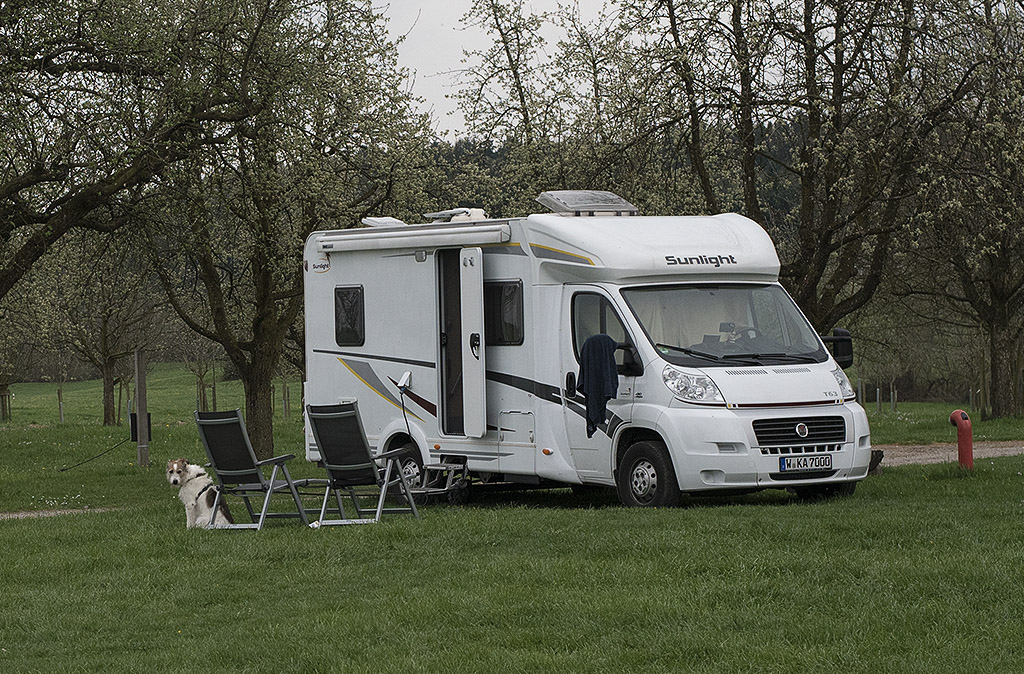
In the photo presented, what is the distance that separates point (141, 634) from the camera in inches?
299

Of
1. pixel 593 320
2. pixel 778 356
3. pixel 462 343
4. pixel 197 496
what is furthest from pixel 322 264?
pixel 778 356

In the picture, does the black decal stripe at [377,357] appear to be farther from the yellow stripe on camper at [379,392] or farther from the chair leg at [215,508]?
the chair leg at [215,508]

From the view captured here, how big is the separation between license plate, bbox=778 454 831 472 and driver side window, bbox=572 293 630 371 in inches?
69.6

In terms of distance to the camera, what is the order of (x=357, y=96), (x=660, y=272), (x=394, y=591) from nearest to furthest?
(x=394, y=591), (x=660, y=272), (x=357, y=96)

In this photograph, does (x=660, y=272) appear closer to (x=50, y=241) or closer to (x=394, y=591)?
(x=394, y=591)

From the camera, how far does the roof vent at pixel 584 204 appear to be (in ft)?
44.6

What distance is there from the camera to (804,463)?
11672 millimetres

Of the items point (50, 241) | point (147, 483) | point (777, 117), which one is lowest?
point (147, 483)

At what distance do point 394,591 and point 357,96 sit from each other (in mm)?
14391

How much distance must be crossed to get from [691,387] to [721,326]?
0.98 metres

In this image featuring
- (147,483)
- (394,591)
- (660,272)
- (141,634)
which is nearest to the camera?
(141,634)

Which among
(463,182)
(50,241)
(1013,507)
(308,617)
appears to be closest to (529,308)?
(1013,507)

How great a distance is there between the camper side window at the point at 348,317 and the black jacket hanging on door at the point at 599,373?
142 inches

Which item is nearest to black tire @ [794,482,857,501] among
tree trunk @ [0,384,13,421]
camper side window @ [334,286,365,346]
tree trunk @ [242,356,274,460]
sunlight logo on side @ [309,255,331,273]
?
camper side window @ [334,286,365,346]
